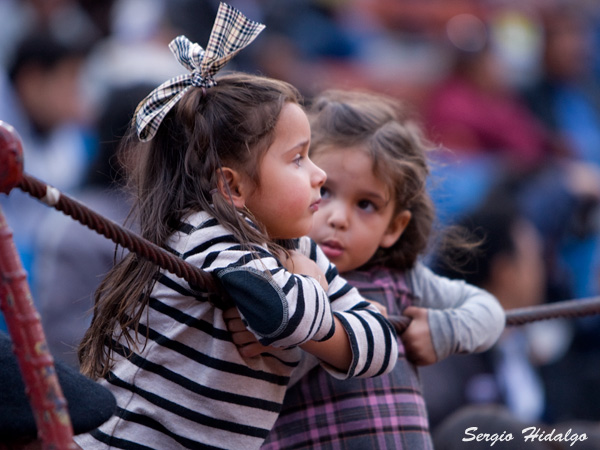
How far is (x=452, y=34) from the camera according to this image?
675cm

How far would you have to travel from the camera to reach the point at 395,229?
216 cm

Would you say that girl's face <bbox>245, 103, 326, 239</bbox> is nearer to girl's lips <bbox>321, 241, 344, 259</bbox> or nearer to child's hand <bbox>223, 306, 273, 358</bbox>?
child's hand <bbox>223, 306, 273, 358</bbox>

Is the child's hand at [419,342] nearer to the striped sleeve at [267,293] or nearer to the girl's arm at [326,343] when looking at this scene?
the girl's arm at [326,343]

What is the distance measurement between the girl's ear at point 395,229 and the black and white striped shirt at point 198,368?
0.49 metres

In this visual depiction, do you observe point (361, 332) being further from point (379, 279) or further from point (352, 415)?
point (379, 279)

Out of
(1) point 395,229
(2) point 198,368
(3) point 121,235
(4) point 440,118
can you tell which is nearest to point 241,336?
(2) point 198,368

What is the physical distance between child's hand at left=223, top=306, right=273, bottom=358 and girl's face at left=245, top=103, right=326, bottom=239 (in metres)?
0.20

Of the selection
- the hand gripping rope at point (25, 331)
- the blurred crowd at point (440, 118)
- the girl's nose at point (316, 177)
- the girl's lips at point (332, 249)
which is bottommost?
the hand gripping rope at point (25, 331)

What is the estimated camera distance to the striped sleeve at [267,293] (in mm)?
1464

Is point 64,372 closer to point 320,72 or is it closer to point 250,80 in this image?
point 250,80

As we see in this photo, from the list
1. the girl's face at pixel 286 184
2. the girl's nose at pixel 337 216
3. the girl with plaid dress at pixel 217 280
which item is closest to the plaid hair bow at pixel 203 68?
the girl with plaid dress at pixel 217 280

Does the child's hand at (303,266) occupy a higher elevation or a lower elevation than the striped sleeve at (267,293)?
higher

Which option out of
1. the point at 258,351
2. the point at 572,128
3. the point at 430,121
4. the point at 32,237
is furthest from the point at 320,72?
the point at 258,351

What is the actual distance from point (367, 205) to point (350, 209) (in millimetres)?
53
